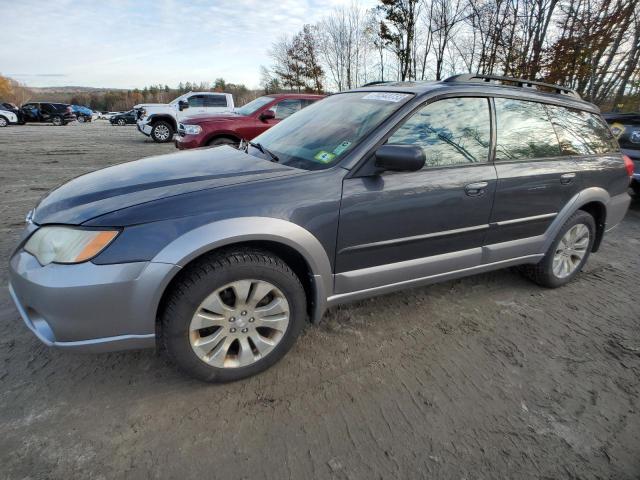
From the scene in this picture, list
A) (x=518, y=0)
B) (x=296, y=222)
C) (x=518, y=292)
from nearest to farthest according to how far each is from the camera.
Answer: (x=296, y=222), (x=518, y=292), (x=518, y=0)

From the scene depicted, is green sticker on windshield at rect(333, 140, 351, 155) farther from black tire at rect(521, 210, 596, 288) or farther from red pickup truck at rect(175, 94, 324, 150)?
red pickup truck at rect(175, 94, 324, 150)

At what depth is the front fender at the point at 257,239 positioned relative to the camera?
68.8 inches

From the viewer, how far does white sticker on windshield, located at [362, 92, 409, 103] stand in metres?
2.46

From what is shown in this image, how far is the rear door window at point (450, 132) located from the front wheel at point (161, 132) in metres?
13.8

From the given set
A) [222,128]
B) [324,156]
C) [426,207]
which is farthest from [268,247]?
[222,128]

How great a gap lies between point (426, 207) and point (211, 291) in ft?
4.49

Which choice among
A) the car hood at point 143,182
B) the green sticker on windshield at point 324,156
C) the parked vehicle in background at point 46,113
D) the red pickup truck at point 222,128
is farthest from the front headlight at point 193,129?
the parked vehicle in background at point 46,113

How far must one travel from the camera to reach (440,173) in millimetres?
2395

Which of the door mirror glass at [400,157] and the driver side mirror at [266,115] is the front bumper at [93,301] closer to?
the door mirror glass at [400,157]

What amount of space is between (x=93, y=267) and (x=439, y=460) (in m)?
1.76

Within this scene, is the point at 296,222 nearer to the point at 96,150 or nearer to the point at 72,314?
the point at 72,314

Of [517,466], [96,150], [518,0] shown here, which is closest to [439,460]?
[517,466]

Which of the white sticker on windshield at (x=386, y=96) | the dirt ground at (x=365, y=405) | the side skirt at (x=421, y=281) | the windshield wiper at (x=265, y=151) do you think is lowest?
the dirt ground at (x=365, y=405)

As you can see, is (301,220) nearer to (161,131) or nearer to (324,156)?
(324,156)
